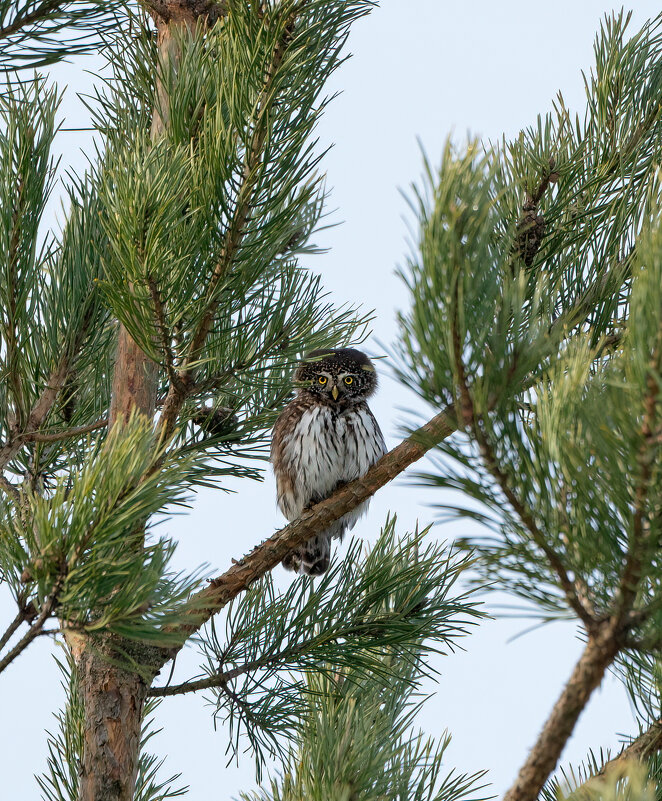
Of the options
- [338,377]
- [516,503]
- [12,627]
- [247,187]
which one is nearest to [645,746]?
[516,503]

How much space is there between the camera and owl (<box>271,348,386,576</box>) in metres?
3.70

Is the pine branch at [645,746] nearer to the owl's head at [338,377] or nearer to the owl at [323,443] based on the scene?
the owl at [323,443]

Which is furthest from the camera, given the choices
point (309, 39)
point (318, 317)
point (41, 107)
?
point (318, 317)

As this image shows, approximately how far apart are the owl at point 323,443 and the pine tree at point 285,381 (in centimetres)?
95

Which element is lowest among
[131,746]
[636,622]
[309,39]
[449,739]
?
[636,622]

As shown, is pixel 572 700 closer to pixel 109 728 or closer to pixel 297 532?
pixel 297 532

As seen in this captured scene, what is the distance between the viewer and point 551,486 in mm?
1231

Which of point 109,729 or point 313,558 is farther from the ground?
point 313,558

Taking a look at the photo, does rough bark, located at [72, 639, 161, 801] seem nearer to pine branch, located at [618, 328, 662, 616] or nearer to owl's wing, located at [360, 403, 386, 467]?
pine branch, located at [618, 328, 662, 616]

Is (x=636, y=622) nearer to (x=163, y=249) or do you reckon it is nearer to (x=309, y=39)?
(x=163, y=249)

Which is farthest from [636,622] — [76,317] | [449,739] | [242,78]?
[76,317]

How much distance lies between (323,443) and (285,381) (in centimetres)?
132

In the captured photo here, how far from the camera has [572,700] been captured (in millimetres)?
1188

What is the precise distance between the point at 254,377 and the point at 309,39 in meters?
0.76
